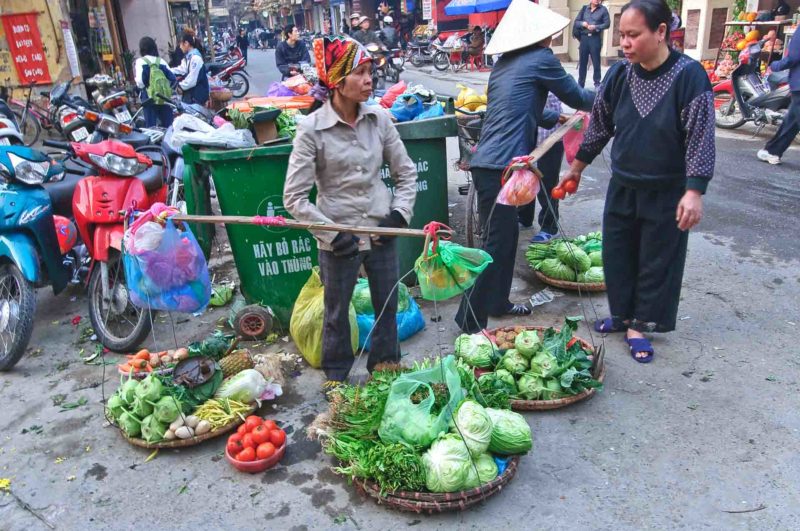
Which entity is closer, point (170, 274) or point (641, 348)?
point (170, 274)

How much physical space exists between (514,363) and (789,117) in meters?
5.55

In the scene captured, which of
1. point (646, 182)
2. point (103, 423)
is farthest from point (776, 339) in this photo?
point (103, 423)

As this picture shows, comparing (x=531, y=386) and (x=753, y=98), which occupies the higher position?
(x=753, y=98)

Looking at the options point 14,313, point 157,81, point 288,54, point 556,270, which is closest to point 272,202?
point 14,313

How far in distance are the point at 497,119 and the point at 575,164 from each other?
0.54 metres

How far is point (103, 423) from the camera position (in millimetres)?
3395

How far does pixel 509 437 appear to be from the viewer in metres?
2.67

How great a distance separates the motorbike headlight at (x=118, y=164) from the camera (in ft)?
13.1

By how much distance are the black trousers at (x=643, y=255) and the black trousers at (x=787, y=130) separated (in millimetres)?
4290

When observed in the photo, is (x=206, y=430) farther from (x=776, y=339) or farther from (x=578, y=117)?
(x=776, y=339)

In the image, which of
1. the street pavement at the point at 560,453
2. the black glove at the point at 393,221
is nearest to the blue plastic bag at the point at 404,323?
the street pavement at the point at 560,453

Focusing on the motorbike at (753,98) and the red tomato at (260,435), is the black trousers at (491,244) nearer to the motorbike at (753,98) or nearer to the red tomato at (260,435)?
the red tomato at (260,435)

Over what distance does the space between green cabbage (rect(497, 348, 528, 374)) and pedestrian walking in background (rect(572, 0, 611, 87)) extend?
432 inches

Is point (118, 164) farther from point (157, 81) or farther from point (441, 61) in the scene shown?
point (441, 61)
